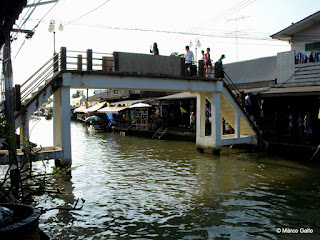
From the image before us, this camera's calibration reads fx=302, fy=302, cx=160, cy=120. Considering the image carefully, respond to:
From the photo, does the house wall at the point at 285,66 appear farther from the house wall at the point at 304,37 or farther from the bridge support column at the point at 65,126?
the bridge support column at the point at 65,126

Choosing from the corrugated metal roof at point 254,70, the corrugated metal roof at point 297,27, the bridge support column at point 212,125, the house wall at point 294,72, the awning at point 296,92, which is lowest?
the bridge support column at point 212,125

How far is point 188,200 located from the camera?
31.1 feet

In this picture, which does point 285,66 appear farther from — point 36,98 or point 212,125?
point 36,98

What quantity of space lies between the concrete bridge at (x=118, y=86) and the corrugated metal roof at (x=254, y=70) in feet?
22.9

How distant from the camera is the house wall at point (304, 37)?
19.0 meters

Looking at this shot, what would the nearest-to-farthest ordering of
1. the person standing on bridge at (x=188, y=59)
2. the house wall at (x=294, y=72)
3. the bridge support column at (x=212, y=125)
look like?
the person standing on bridge at (x=188, y=59), the bridge support column at (x=212, y=125), the house wall at (x=294, y=72)

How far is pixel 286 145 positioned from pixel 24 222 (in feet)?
52.6

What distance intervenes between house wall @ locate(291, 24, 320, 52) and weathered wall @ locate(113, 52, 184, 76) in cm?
881

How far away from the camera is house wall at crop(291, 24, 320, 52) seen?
19031 millimetres

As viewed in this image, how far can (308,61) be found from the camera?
18172 millimetres

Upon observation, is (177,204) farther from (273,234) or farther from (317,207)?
(317,207)

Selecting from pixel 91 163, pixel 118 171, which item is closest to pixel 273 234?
pixel 118 171

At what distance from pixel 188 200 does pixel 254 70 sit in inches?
788

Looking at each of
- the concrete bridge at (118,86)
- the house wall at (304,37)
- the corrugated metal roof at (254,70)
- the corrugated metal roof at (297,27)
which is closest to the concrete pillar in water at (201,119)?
the concrete bridge at (118,86)
